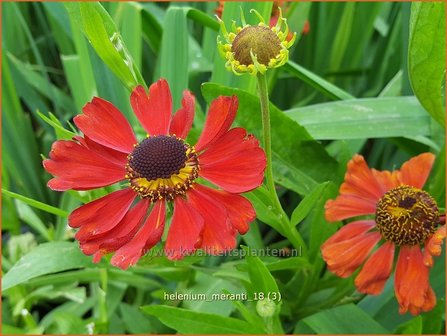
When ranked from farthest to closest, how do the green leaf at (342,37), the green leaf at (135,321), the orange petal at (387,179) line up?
the green leaf at (342,37)
the green leaf at (135,321)
the orange petal at (387,179)

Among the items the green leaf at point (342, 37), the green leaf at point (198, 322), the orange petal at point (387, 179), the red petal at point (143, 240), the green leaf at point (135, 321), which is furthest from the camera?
the green leaf at point (342, 37)

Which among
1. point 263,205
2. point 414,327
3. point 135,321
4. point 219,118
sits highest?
point 219,118

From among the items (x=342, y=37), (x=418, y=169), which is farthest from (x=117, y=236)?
(x=342, y=37)

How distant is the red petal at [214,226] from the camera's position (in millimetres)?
487

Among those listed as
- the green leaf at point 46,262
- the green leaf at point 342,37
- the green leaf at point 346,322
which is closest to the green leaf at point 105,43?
the green leaf at point 46,262

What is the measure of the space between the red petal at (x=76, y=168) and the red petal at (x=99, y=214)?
0.02m

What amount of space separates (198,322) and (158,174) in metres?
0.16

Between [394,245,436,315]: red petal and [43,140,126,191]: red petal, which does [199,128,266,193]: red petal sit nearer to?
[43,140,126,191]: red petal

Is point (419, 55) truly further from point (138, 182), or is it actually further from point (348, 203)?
point (138, 182)

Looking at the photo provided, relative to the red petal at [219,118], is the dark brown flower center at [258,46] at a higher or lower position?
higher

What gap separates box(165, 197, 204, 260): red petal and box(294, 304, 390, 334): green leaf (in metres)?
0.24

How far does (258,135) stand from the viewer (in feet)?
2.33

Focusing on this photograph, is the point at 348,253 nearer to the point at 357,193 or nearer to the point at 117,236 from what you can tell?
the point at 357,193

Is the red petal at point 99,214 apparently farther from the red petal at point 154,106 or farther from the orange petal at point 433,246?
the orange petal at point 433,246
